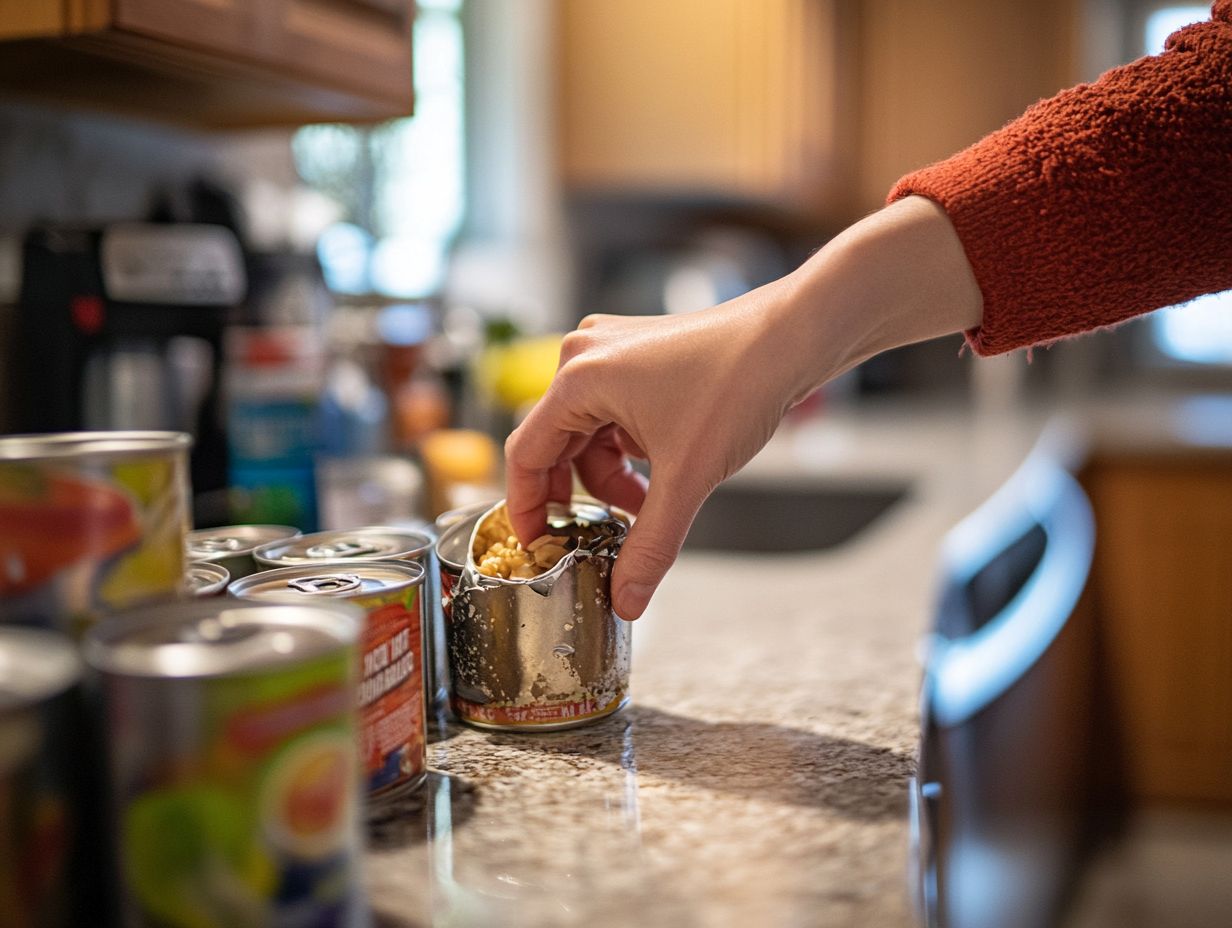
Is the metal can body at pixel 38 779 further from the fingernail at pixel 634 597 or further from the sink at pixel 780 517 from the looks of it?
the sink at pixel 780 517

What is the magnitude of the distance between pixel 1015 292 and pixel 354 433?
996mm

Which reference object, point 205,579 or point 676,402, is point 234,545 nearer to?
point 205,579

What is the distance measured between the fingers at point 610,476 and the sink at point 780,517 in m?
1.34

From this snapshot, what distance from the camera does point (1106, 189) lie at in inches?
28.4

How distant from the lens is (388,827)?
0.64m

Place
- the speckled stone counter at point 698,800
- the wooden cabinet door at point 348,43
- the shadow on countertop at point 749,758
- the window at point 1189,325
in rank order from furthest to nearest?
the window at point 1189,325
the wooden cabinet door at point 348,43
the shadow on countertop at point 749,758
the speckled stone counter at point 698,800

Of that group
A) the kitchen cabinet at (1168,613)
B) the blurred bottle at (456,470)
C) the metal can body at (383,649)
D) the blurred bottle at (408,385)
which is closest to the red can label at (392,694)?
the metal can body at (383,649)

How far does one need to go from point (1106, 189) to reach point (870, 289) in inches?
5.9

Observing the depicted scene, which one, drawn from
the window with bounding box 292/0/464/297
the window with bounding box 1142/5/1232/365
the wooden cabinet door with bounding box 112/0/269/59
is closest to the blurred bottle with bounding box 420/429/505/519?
the window with bounding box 292/0/464/297

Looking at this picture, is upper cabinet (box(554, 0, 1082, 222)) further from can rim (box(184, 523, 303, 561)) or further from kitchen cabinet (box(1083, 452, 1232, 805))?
can rim (box(184, 523, 303, 561))

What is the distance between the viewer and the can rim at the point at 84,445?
513mm

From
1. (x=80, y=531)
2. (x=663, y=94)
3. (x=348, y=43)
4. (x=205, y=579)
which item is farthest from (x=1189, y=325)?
(x=80, y=531)

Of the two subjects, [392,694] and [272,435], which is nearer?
[392,694]

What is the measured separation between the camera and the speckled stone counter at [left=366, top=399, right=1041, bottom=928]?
1.83ft
